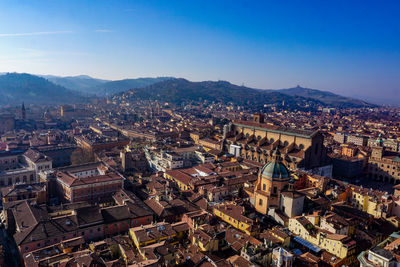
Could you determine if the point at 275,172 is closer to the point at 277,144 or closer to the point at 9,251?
the point at 277,144

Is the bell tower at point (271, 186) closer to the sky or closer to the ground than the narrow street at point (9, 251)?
closer to the sky

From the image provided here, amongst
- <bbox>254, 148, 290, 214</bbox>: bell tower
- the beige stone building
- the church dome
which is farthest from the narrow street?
the beige stone building

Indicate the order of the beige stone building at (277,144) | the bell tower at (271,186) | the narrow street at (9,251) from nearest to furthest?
the narrow street at (9,251)
the bell tower at (271,186)
the beige stone building at (277,144)

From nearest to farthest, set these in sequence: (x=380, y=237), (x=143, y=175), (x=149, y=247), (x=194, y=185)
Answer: (x=149, y=247) → (x=380, y=237) → (x=194, y=185) → (x=143, y=175)

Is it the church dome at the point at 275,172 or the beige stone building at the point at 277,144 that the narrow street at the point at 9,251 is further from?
the beige stone building at the point at 277,144

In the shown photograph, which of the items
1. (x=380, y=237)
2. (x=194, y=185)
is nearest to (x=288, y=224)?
(x=380, y=237)

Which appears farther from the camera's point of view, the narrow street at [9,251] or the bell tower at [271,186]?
the bell tower at [271,186]

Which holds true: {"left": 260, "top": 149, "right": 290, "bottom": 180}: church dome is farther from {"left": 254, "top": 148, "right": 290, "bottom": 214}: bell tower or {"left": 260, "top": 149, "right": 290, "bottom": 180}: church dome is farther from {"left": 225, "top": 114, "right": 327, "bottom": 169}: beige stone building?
{"left": 225, "top": 114, "right": 327, "bottom": 169}: beige stone building

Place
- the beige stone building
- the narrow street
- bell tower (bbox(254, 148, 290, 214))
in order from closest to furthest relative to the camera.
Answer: the narrow street, bell tower (bbox(254, 148, 290, 214)), the beige stone building

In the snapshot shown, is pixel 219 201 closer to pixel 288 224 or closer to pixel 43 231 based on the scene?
pixel 288 224

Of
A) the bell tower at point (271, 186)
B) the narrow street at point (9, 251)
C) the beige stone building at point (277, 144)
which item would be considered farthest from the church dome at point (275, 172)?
the narrow street at point (9, 251)

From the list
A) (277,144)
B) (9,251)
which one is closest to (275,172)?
(277,144)
